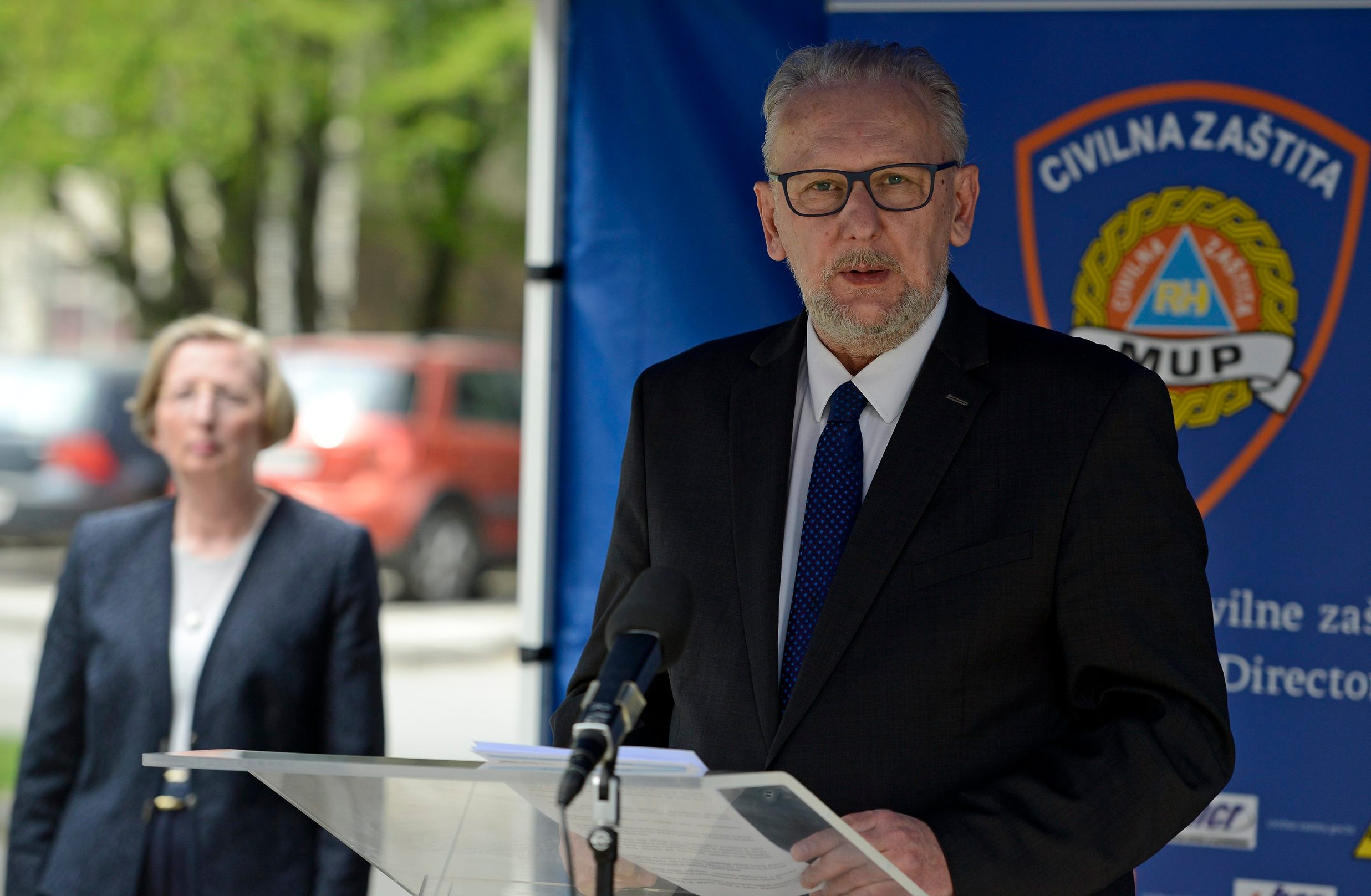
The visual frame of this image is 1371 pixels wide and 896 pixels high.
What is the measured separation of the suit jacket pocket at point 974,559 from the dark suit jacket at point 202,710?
1.86 m

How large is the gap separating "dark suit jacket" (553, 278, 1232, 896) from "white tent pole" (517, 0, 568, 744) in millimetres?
1479

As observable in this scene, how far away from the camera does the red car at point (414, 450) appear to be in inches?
485

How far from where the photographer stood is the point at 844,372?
8.33 ft

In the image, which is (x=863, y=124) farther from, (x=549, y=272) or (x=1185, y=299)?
(x=549, y=272)

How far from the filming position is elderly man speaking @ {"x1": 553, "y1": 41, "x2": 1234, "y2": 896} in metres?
2.19

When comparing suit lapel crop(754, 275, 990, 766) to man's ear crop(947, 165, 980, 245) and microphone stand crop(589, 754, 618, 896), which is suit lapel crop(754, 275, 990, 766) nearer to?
man's ear crop(947, 165, 980, 245)

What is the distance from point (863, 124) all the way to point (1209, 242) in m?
1.41

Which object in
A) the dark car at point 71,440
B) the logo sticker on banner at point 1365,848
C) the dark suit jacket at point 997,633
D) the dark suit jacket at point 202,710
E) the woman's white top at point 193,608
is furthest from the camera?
the dark car at point 71,440

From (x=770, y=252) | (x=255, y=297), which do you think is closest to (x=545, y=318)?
(x=770, y=252)

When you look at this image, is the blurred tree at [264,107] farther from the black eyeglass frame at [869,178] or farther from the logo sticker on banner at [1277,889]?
the black eyeglass frame at [869,178]

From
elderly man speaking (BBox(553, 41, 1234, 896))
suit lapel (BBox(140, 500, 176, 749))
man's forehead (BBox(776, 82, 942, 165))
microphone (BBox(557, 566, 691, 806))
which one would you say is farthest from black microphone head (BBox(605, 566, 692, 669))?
suit lapel (BBox(140, 500, 176, 749))

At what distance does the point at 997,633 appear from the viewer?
89.9 inches

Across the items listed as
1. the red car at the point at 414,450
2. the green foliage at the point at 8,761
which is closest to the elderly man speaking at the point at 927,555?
the green foliage at the point at 8,761

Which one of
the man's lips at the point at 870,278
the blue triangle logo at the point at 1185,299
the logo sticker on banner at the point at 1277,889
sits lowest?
the logo sticker on banner at the point at 1277,889
